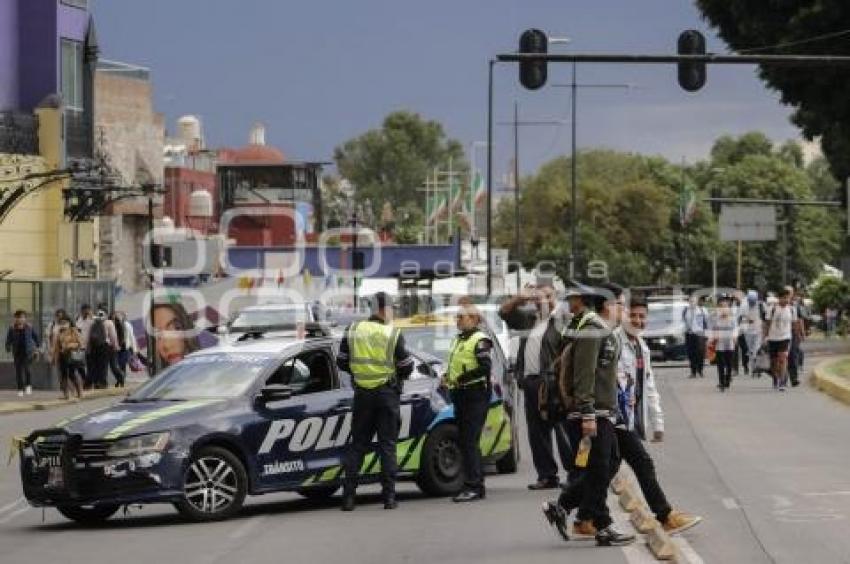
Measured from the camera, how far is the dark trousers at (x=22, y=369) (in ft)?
136

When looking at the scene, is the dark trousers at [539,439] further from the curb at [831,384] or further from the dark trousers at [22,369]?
the dark trousers at [22,369]

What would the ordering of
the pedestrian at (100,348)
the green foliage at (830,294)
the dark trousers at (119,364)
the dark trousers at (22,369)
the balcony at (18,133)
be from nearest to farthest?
1. the dark trousers at (22,369)
2. the pedestrian at (100,348)
3. the dark trousers at (119,364)
4. the balcony at (18,133)
5. the green foliage at (830,294)

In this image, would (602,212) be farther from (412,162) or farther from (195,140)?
(412,162)

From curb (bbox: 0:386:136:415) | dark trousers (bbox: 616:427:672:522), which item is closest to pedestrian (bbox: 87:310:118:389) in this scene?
curb (bbox: 0:386:136:415)

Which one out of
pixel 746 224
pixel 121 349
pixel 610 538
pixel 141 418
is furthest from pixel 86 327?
pixel 746 224

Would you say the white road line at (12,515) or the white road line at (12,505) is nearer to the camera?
the white road line at (12,515)

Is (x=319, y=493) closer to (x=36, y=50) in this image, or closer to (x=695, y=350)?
(x=695, y=350)

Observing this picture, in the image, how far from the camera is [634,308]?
51.3 feet

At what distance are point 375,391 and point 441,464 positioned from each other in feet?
5.22

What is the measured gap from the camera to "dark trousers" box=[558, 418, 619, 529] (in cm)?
1439

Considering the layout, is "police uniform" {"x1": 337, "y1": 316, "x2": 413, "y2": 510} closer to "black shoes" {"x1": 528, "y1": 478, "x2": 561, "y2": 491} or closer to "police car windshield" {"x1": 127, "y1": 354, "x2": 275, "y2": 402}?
"police car windshield" {"x1": 127, "y1": 354, "x2": 275, "y2": 402}

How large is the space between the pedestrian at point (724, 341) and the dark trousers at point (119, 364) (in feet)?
43.1

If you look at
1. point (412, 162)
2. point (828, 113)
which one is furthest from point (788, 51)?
point (412, 162)

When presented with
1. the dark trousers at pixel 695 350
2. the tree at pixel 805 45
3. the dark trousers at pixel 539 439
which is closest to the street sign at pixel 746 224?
the tree at pixel 805 45
